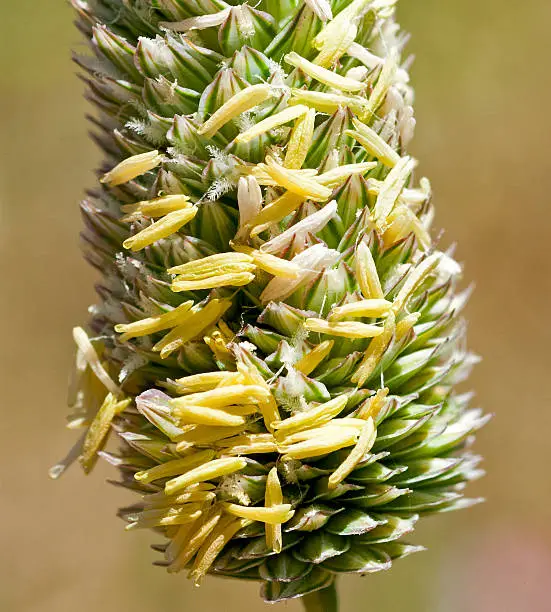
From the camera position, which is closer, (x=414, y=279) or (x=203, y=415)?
(x=203, y=415)

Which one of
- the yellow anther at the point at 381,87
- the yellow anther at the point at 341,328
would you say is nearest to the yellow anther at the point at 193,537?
the yellow anther at the point at 341,328

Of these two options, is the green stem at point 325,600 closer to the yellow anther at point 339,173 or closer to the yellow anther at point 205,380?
the yellow anther at point 205,380

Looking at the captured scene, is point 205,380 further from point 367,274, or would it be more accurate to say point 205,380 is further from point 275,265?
point 367,274

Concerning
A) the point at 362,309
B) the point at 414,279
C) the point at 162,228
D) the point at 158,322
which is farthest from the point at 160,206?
the point at 414,279

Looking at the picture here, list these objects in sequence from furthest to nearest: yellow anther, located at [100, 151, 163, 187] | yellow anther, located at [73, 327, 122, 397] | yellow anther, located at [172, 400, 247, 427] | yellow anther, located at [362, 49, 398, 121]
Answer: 1. yellow anther, located at [73, 327, 122, 397]
2. yellow anther, located at [362, 49, 398, 121]
3. yellow anther, located at [100, 151, 163, 187]
4. yellow anther, located at [172, 400, 247, 427]

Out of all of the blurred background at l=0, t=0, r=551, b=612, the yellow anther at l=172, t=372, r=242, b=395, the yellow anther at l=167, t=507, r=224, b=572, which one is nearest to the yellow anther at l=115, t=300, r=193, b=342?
the yellow anther at l=172, t=372, r=242, b=395

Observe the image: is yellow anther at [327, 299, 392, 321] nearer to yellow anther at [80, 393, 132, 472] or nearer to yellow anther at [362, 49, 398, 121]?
yellow anther at [362, 49, 398, 121]

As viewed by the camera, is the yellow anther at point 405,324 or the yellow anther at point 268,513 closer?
the yellow anther at point 268,513
